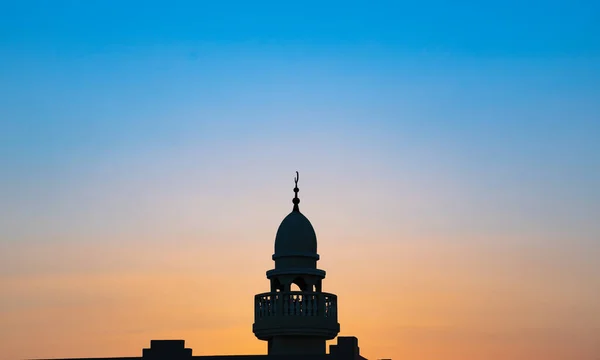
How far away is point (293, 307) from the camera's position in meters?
53.5

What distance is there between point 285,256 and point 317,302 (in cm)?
267

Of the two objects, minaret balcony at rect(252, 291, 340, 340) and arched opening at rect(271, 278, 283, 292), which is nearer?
minaret balcony at rect(252, 291, 340, 340)

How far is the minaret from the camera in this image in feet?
175

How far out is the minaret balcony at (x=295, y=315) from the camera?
53094mm

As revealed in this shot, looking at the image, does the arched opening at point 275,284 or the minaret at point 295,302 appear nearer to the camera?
the minaret at point 295,302

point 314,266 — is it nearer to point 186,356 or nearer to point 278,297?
point 278,297

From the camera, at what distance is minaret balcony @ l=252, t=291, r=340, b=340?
174 feet

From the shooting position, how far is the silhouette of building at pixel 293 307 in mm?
52969

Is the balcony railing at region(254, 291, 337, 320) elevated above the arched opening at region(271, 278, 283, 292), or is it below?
below

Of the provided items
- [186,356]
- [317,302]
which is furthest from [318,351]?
[186,356]

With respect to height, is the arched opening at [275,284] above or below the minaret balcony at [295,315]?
above

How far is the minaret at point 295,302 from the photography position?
2098 inches

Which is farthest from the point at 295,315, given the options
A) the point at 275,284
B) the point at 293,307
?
the point at 275,284

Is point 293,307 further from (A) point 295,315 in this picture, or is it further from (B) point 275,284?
(B) point 275,284
